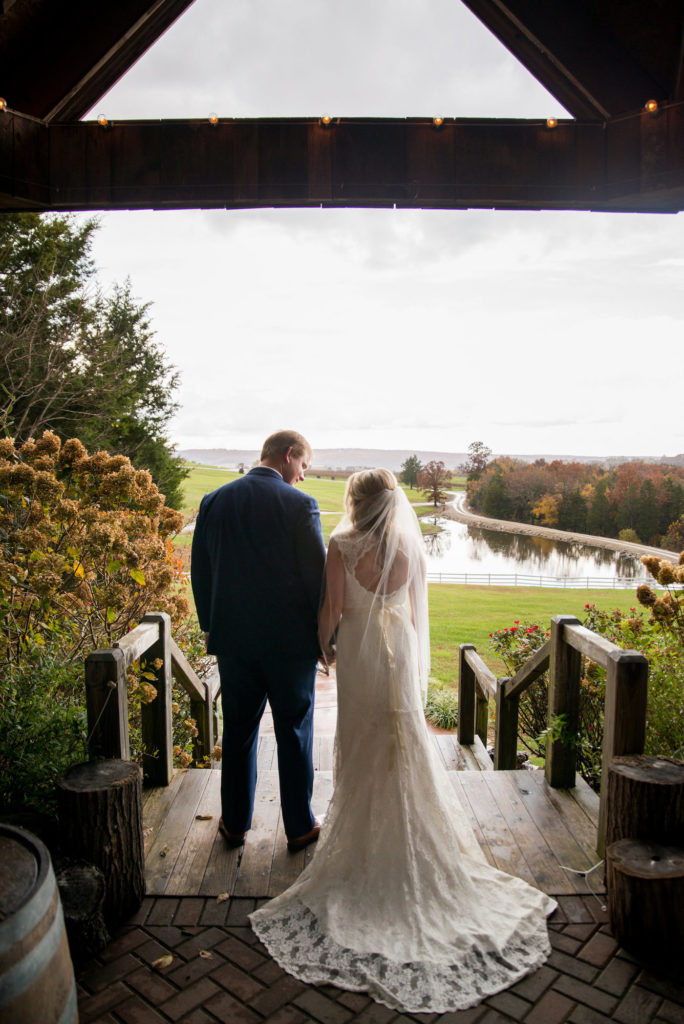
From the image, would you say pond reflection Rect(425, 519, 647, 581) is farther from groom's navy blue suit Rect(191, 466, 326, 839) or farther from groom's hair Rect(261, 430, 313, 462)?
groom's navy blue suit Rect(191, 466, 326, 839)

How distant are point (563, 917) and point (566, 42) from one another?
3763 mm

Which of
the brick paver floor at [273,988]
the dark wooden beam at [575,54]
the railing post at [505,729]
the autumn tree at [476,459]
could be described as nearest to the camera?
the brick paver floor at [273,988]

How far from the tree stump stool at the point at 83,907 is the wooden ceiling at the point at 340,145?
3.06 meters

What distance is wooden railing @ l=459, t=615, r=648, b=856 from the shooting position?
8.56 ft

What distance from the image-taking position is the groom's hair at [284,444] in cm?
286

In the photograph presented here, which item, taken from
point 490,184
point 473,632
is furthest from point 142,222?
point 473,632

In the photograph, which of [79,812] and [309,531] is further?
[309,531]

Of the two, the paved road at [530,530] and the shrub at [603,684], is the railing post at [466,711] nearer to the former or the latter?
the shrub at [603,684]

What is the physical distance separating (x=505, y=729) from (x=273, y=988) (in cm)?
275

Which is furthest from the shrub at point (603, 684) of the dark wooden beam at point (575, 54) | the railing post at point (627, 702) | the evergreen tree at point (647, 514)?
the dark wooden beam at point (575, 54)

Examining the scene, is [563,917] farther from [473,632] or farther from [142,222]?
[473,632]

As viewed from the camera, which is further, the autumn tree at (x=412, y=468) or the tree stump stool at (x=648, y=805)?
the autumn tree at (x=412, y=468)

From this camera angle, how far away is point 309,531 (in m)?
2.68

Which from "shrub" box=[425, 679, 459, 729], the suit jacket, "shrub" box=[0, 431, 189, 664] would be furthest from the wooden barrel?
"shrub" box=[425, 679, 459, 729]
